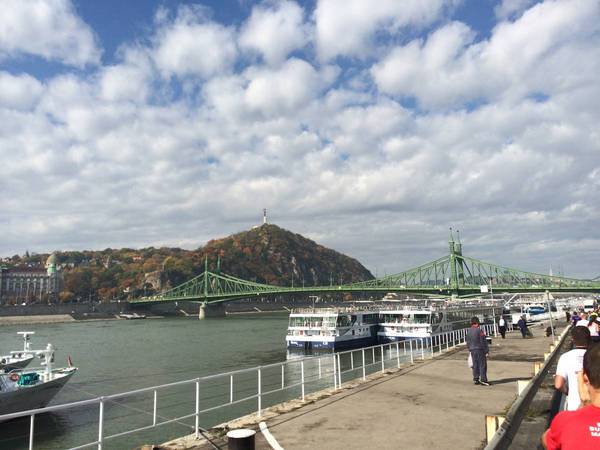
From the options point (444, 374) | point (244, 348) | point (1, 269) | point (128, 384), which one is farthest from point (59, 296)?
point (444, 374)

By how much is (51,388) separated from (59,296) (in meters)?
144

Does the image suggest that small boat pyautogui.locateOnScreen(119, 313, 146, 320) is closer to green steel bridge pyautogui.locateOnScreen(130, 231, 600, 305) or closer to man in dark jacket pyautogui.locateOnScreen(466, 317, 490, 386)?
green steel bridge pyautogui.locateOnScreen(130, 231, 600, 305)

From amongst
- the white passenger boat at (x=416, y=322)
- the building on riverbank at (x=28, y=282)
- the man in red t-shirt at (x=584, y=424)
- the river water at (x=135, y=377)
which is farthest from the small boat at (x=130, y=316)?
the man in red t-shirt at (x=584, y=424)

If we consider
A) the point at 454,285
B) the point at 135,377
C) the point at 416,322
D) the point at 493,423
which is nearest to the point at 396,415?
the point at 493,423

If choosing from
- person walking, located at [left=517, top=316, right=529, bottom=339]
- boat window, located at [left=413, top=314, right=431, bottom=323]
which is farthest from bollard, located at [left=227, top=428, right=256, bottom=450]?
boat window, located at [left=413, top=314, right=431, bottom=323]

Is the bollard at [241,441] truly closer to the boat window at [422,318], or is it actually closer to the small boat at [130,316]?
the boat window at [422,318]

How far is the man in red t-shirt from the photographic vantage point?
266 cm

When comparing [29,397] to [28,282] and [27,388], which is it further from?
[28,282]

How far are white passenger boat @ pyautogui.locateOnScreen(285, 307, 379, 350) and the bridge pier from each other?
3073 inches

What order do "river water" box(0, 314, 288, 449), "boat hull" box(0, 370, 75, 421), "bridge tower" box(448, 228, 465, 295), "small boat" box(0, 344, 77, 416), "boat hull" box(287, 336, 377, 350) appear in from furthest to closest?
"bridge tower" box(448, 228, 465, 295)
"boat hull" box(287, 336, 377, 350)
"small boat" box(0, 344, 77, 416)
"boat hull" box(0, 370, 75, 421)
"river water" box(0, 314, 288, 449)

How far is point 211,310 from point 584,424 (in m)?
128

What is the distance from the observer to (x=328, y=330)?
43094 millimetres

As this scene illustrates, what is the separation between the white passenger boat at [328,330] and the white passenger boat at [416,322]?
165 centimetres

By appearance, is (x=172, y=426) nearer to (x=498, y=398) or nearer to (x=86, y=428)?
(x=86, y=428)
